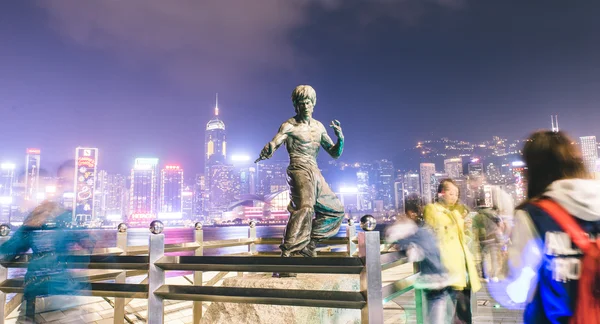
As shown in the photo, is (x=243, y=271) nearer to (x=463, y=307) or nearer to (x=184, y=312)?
(x=463, y=307)

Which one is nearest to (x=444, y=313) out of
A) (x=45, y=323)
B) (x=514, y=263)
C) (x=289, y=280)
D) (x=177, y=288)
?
(x=289, y=280)

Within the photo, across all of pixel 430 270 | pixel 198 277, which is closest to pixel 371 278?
pixel 430 270

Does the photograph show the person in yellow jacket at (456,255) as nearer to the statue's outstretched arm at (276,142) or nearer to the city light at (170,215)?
the statue's outstretched arm at (276,142)

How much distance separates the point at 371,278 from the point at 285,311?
1645mm

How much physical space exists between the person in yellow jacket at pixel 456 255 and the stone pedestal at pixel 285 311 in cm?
Answer: 109

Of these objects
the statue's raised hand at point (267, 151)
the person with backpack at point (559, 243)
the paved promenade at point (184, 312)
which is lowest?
the paved promenade at point (184, 312)

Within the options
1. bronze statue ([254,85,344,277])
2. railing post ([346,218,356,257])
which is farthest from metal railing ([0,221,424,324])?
railing post ([346,218,356,257])

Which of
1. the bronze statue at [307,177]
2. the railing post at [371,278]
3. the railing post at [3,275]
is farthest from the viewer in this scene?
the bronze statue at [307,177]

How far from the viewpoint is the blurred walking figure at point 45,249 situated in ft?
11.9

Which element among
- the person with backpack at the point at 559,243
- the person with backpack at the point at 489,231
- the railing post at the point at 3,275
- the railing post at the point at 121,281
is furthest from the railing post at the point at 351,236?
the person with backpack at the point at 559,243

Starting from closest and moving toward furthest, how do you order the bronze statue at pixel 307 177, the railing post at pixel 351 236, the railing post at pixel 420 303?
the railing post at pixel 420 303 → the bronze statue at pixel 307 177 → the railing post at pixel 351 236

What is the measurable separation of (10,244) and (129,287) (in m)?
1.55

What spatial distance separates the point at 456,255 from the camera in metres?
3.88

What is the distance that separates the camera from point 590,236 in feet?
6.17
